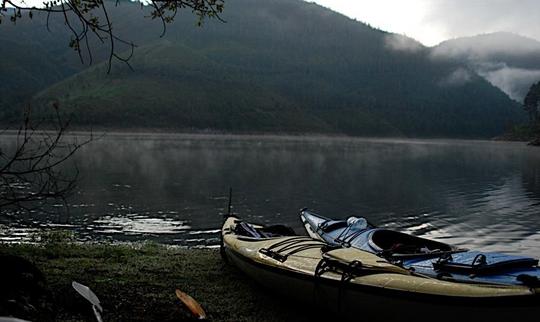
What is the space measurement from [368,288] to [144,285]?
3.83 metres

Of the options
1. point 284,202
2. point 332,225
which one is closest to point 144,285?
point 332,225

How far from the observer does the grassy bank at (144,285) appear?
20.7ft

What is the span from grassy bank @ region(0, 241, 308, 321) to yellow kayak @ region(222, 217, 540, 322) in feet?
1.55

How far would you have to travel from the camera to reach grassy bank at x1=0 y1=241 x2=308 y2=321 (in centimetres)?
632

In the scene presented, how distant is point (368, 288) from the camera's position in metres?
5.73

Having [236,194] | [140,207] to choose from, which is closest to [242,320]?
[140,207]

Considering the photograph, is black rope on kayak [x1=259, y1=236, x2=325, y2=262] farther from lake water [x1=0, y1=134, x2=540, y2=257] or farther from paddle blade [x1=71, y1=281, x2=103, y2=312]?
lake water [x1=0, y1=134, x2=540, y2=257]

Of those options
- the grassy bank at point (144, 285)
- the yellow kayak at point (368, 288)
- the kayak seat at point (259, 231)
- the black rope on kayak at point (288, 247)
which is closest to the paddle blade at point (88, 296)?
the grassy bank at point (144, 285)

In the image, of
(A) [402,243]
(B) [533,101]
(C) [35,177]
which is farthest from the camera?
(B) [533,101]

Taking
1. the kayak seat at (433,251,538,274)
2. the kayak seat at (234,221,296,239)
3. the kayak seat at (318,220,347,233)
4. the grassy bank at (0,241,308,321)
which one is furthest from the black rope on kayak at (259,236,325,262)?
the kayak seat at (318,220,347,233)

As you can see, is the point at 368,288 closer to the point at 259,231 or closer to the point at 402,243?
the point at 402,243

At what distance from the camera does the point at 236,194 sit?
89.7 ft

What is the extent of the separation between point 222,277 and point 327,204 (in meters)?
16.8

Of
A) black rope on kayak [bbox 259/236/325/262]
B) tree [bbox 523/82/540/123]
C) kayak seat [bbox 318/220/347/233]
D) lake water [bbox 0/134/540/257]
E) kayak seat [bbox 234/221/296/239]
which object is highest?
tree [bbox 523/82/540/123]
